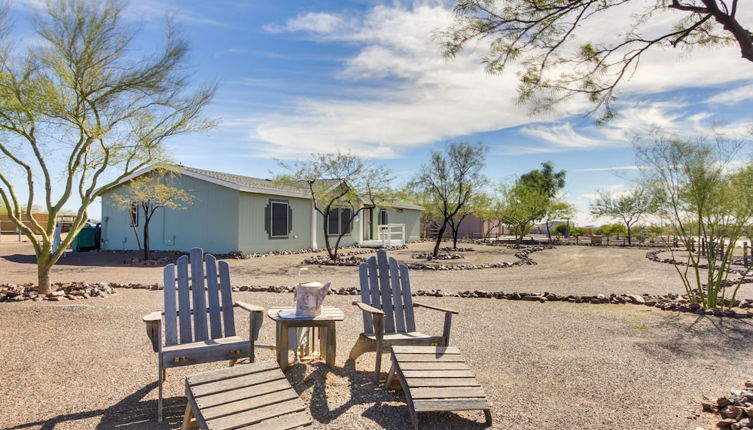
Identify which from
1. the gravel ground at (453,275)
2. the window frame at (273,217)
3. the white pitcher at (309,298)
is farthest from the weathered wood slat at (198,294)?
the window frame at (273,217)

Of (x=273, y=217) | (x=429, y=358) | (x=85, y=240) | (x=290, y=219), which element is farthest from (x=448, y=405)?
(x=85, y=240)

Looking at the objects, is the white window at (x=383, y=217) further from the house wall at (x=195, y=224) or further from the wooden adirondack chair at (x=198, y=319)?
the wooden adirondack chair at (x=198, y=319)

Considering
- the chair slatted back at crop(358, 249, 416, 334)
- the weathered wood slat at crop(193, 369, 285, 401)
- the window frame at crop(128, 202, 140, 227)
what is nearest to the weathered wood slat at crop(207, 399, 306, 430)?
the weathered wood slat at crop(193, 369, 285, 401)

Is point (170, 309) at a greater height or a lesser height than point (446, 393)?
greater

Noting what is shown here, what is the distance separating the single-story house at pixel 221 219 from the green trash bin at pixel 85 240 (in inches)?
16.0

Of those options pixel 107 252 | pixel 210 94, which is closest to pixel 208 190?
pixel 107 252

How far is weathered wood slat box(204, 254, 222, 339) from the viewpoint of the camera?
3721 millimetres

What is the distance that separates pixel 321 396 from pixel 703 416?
262 cm

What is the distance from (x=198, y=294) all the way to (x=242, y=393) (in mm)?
1241

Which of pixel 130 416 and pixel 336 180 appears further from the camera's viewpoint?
pixel 336 180

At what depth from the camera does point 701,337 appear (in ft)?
17.4

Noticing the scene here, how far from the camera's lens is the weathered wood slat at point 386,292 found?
411 centimetres

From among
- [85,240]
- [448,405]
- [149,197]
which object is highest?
[149,197]

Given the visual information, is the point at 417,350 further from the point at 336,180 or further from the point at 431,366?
the point at 336,180
